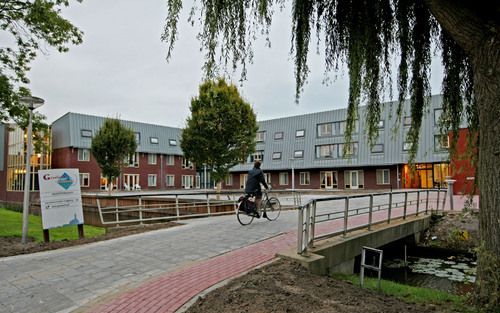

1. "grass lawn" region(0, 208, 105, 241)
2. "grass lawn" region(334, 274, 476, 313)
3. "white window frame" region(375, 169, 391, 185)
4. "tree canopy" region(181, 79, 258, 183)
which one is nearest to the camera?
"grass lawn" region(334, 274, 476, 313)

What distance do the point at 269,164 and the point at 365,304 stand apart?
39776mm

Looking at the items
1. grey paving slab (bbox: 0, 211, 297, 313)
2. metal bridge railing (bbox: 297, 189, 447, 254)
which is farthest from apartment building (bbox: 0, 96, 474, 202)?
grey paving slab (bbox: 0, 211, 297, 313)

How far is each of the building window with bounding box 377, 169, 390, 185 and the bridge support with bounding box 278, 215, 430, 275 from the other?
2739 cm

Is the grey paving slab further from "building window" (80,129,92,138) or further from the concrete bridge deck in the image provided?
"building window" (80,129,92,138)

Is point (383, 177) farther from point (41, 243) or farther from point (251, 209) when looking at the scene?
point (41, 243)

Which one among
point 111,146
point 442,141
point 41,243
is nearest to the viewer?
A: point 442,141

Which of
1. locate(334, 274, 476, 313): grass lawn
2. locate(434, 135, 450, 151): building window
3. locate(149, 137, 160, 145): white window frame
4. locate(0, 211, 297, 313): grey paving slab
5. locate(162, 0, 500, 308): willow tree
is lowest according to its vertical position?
locate(334, 274, 476, 313): grass lawn

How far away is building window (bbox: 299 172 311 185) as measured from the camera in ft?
136

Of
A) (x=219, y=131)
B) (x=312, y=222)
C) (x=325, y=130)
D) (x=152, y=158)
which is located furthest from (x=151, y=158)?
(x=312, y=222)

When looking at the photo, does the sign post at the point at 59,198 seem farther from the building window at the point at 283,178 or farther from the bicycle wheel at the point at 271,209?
the building window at the point at 283,178

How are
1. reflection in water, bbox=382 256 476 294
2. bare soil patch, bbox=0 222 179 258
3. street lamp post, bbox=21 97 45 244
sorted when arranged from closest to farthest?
1. reflection in water, bbox=382 256 476 294
2. bare soil patch, bbox=0 222 179 258
3. street lamp post, bbox=21 97 45 244

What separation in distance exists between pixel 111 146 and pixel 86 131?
571 inches

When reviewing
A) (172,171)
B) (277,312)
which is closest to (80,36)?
(277,312)

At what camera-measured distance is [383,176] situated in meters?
35.9
